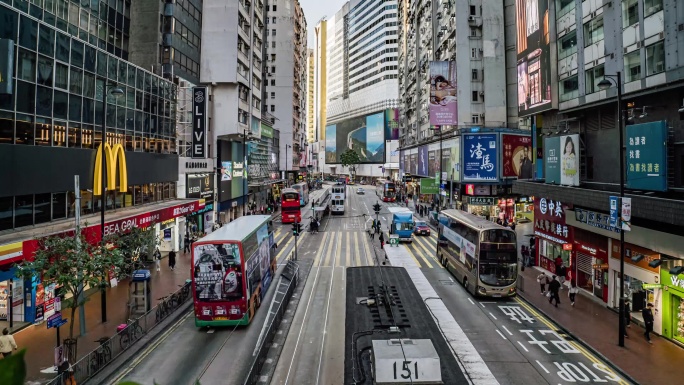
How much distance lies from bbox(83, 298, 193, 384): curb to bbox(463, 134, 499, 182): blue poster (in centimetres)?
4214

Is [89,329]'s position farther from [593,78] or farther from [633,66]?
[593,78]

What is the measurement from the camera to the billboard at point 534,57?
29.3 m

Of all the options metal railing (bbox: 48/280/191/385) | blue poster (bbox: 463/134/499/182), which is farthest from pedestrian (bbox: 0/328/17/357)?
blue poster (bbox: 463/134/499/182)

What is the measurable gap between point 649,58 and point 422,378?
18.1 metres

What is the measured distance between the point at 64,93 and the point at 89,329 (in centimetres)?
1189

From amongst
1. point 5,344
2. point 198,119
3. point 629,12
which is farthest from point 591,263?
point 198,119

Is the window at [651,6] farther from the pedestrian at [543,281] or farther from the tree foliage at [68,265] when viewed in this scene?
the tree foliage at [68,265]

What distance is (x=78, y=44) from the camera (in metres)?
24.0

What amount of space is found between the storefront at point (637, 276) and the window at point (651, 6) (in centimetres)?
1028

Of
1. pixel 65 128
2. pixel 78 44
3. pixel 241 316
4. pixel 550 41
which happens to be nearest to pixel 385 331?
pixel 241 316

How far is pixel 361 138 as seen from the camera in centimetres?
15625

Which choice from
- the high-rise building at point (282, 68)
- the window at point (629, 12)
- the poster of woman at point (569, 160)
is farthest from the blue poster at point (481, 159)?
the high-rise building at point (282, 68)

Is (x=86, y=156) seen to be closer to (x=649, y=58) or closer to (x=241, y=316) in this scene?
(x=241, y=316)

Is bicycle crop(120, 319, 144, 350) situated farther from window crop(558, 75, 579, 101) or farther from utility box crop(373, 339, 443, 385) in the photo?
window crop(558, 75, 579, 101)
